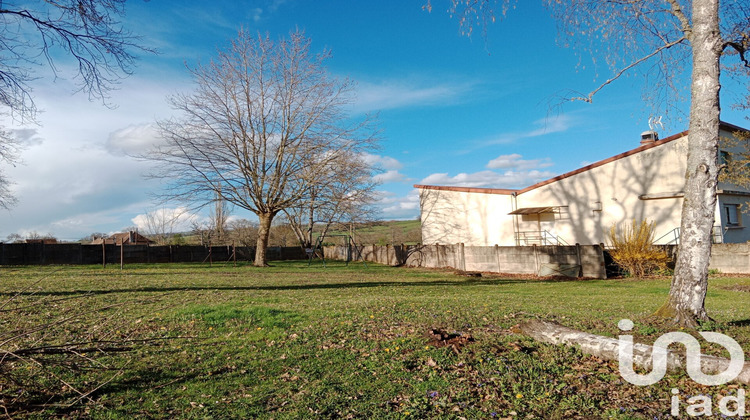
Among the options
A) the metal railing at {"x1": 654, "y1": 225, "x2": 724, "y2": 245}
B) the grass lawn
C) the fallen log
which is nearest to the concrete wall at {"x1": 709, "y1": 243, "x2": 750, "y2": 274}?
the metal railing at {"x1": 654, "y1": 225, "x2": 724, "y2": 245}

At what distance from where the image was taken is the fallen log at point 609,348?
4.15 m

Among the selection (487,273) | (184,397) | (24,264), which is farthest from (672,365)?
(24,264)

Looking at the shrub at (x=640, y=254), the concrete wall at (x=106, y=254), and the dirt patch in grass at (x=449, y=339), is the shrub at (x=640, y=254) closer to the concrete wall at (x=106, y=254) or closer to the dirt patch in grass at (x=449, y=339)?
the dirt patch in grass at (x=449, y=339)

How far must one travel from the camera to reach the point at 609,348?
15.7 feet

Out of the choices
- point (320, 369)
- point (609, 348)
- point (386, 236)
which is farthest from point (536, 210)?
point (320, 369)

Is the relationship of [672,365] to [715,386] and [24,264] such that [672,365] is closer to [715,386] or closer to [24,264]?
[715,386]

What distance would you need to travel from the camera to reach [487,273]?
22.0 meters

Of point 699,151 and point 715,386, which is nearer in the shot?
point 715,386

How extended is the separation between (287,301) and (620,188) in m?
20.6

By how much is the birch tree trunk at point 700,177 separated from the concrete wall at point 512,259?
1361 cm

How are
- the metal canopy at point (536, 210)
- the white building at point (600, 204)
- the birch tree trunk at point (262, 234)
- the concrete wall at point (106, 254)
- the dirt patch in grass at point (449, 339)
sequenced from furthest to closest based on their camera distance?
the birch tree trunk at point (262, 234)
the concrete wall at point (106, 254)
the metal canopy at point (536, 210)
the white building at point (600, 204)
the dirt patch in grass at point (449, 339)

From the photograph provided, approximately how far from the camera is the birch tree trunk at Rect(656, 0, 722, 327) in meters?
5.99

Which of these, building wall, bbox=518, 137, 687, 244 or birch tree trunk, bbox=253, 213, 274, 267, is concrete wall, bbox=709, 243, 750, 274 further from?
birch tree trunk, bbox=253, 213, 274, 267

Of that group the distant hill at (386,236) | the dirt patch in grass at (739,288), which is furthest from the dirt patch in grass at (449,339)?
the distant hill at (386,236)
